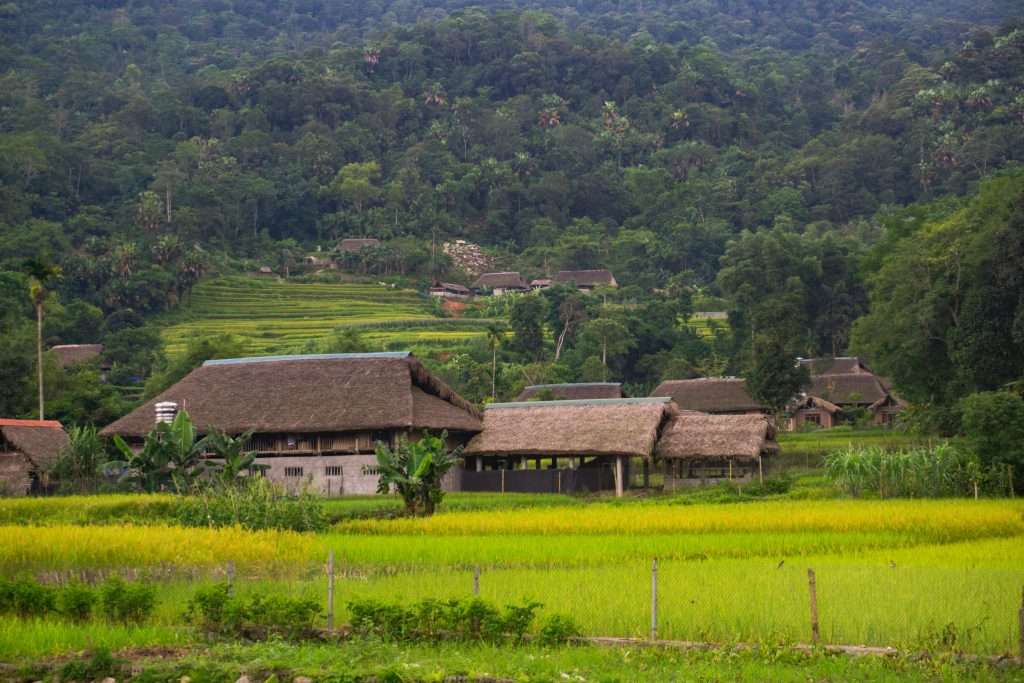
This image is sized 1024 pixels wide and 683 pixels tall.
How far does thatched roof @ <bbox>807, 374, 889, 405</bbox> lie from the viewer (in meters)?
60.9

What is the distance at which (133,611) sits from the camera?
48.9ft

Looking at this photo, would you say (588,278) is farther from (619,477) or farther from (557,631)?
(557,631)

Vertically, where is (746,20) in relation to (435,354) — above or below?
above

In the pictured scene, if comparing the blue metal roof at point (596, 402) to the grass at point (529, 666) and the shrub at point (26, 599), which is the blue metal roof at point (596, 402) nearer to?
the shrub at point (26, 599)

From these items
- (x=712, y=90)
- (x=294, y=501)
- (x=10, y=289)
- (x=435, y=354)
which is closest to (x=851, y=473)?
(x=294, y=501)

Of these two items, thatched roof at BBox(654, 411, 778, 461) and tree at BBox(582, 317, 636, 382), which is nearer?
thatched roof at BBox(654, 411, 778, 461)

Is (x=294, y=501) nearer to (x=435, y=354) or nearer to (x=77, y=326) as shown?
(x=435, y=354)

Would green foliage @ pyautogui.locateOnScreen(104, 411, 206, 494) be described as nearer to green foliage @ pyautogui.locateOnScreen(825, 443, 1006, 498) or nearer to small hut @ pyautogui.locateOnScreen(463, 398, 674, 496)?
small hut @ pyautogui.locateOnScreen(463, 398, 674, 496)

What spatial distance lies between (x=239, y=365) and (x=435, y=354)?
83.5ft

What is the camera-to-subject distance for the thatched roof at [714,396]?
5675cm

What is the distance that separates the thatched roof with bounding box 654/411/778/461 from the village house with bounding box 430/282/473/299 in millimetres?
49192

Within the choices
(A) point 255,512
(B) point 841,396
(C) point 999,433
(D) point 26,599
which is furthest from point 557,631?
(B) point 841,396

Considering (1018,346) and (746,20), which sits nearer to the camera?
(1018,346)

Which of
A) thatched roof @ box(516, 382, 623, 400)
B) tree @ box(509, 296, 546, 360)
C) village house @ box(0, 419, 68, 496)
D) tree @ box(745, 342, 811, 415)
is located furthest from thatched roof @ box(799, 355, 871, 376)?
village house @ box(0, 419, 68, 496)
